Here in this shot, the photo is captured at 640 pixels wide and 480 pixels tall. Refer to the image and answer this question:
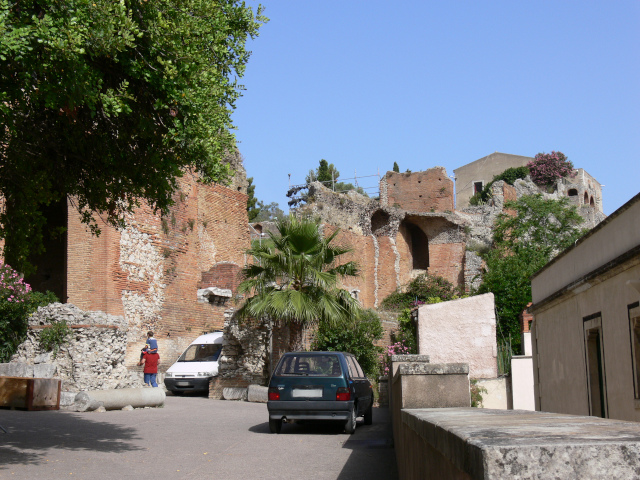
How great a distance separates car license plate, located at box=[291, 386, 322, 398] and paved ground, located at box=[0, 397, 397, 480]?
2.44 feet

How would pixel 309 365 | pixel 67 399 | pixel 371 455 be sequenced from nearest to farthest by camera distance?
pixel 371 455, pixel 309 365, pixel 67 399

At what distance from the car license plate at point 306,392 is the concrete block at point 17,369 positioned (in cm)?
864

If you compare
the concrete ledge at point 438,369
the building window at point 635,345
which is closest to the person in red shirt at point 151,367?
the building window at point 635,345

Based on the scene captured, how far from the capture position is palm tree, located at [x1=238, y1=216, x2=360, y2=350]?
59.7 feet

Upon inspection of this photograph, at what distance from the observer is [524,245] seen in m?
37.0

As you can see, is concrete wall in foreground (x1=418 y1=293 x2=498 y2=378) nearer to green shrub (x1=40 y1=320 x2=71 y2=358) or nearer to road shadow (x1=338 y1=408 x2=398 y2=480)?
road shadow (x1=338 y1=408 x2=398 y2=480)

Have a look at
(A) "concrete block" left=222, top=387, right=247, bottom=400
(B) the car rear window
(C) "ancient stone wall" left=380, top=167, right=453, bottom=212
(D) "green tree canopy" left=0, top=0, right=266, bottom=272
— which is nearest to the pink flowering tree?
(C) "ancient stone wall" left=380, top=167, right=453, bottom=212

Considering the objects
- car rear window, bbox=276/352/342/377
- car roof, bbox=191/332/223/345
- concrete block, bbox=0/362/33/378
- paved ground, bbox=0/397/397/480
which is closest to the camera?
paved ground, bbox=0/397/397/480

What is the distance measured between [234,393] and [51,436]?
34.5 feet

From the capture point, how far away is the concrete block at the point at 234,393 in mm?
20759

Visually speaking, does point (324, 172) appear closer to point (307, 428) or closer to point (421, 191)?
point (421, 191)

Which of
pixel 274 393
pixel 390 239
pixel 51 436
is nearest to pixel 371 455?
pixel 274 393

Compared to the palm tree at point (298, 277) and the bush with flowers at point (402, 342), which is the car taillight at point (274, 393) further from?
the bush with flowers at point (402, 342)

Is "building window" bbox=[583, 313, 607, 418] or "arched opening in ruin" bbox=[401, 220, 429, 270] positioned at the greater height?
"arched opening in ruin" bbox=[401, 220, 429, 270]
